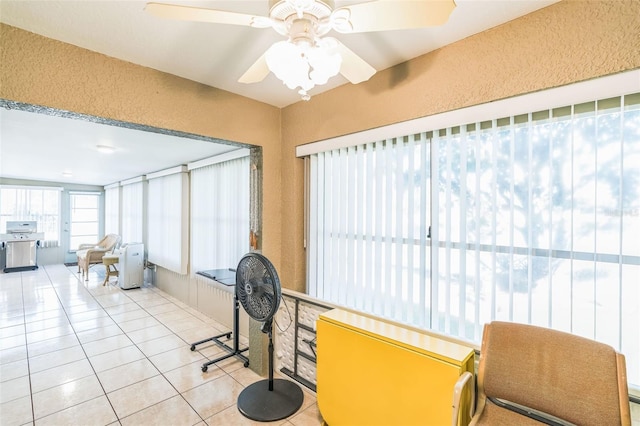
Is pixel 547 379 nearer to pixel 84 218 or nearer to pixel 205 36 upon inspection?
pixel 205 36

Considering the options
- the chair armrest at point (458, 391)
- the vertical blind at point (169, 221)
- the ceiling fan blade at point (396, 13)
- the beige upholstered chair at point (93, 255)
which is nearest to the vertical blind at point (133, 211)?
the beige upholstered chair at point (93, 255)

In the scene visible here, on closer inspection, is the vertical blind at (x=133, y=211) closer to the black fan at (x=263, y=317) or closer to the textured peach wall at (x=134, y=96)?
the textured peach wall at (x=134, y=96)

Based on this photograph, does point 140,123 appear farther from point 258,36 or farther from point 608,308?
point 608,308

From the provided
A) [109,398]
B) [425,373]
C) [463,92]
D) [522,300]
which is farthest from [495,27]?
[109,398]

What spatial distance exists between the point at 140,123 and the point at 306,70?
149 cm

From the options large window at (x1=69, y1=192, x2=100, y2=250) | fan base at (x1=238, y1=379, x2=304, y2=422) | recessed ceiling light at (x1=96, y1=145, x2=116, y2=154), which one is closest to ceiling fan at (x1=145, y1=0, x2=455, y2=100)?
fan base at (x1=238, y1=379, x2=304, y2=422)

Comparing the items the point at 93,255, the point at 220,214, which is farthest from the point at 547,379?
the point at 93,255

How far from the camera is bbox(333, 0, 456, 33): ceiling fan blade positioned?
0.88 metres

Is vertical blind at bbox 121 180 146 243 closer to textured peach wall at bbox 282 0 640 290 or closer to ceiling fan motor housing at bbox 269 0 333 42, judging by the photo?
textured peach wall at bbox 282 0 640 290

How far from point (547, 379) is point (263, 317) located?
1664mm

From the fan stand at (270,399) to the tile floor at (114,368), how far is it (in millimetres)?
56

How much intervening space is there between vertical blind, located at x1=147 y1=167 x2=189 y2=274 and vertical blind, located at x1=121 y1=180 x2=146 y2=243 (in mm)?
397

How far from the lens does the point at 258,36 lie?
1588mm

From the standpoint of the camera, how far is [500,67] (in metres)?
1.51
